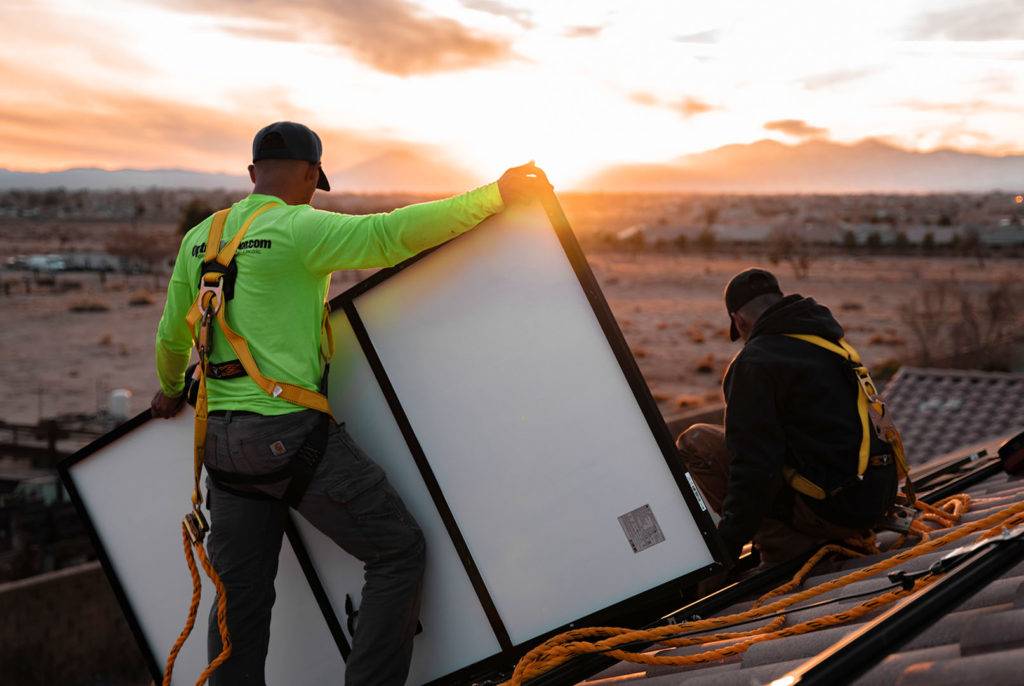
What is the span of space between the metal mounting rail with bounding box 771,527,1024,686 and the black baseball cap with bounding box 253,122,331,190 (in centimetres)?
268

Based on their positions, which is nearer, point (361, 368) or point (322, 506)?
point (322, 506)

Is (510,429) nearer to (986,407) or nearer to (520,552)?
(520,552)

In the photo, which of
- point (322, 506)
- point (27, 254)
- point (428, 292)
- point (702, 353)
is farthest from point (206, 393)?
point (27, 254)

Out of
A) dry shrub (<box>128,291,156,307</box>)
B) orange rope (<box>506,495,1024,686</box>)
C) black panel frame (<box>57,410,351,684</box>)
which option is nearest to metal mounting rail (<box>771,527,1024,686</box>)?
orange rope (<box>506,495,1024,686</box>)

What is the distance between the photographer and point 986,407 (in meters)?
15.6

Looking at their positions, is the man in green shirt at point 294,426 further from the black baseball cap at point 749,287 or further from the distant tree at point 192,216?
the distant tree at point 192,216

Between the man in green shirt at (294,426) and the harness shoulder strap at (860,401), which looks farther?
the harness shoulder strap at (860,401)

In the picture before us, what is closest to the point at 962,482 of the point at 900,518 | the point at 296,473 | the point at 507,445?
the point at 900,518

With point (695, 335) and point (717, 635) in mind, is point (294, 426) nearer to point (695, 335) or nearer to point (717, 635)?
point (717, 635)

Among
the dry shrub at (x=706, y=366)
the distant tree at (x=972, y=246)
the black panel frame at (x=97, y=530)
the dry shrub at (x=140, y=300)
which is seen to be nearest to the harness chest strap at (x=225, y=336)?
the black panel frame at (x=97, y=530)

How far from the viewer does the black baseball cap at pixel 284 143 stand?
12.5 feet

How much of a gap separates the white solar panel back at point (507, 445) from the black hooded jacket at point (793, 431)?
0.86m

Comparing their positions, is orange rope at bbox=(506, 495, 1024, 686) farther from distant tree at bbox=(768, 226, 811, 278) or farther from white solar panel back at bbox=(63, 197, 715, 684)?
distant tree at bbox=(768, 226, 811, 278)

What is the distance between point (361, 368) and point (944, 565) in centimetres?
235
